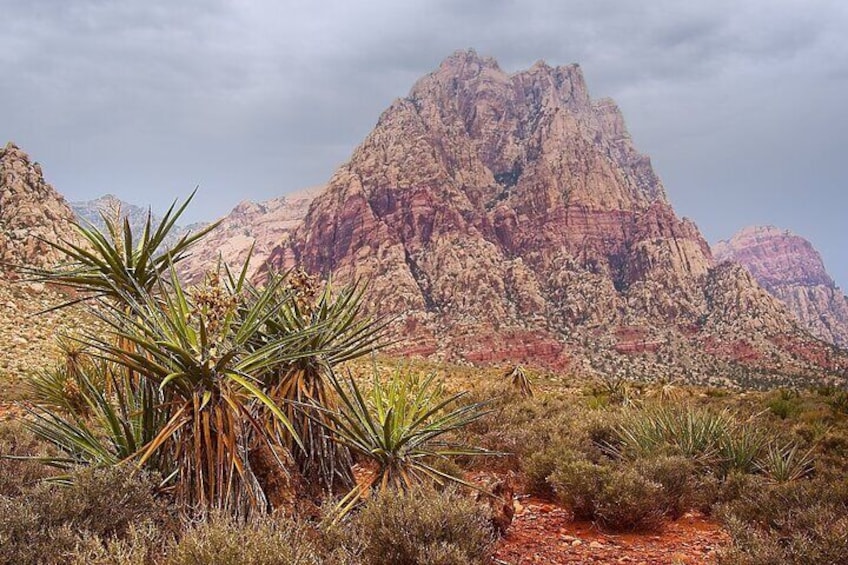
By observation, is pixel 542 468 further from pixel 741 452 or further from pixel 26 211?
pixel 26 211

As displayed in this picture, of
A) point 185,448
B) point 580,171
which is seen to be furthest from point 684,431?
point 580,171

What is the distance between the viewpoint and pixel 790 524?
5328mm

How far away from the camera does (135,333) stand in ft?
15.8

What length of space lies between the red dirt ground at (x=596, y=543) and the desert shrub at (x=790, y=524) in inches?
14.1

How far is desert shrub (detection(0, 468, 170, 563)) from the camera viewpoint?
3.41m

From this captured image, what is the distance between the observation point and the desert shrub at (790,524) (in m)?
4.32

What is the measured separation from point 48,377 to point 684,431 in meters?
13.7

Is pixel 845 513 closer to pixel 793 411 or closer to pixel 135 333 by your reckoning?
pixel 135 333

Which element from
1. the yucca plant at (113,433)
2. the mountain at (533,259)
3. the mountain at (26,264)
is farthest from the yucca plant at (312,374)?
the mountain at (533,259)

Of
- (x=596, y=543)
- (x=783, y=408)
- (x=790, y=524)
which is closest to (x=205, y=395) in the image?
(x=596, y=543)

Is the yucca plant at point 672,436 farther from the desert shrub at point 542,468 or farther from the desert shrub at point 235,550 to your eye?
the desert shrub at point 235,550

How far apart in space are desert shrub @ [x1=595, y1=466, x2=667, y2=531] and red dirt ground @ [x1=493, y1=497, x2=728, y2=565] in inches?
6.1

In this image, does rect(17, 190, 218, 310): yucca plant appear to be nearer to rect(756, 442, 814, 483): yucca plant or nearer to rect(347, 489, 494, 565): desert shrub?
rect(347, 489, 494, 565): desert shrub

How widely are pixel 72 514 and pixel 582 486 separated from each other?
5.49m
